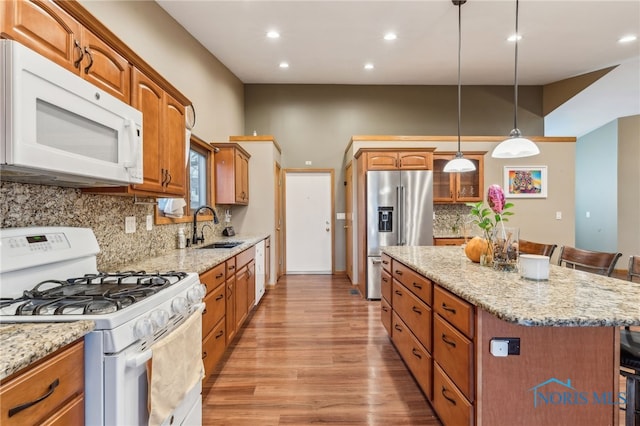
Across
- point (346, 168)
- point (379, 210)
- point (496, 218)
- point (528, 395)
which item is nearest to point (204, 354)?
point (528, 395)

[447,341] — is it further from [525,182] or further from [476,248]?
[525,182]

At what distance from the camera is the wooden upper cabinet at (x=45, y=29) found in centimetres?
103

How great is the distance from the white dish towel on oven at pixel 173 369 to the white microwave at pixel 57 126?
2.56 ft

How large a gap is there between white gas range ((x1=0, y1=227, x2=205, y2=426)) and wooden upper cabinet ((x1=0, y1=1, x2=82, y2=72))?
739 millimetres

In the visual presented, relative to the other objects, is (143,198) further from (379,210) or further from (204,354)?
(379,210)

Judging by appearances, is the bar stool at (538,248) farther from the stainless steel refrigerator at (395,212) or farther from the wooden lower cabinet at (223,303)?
the wooden lower cabinet at (223,303)

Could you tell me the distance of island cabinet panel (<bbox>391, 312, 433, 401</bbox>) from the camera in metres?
1.70

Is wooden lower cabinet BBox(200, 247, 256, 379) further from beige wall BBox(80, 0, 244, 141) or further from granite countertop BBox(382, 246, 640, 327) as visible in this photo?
beige wall BBox(80, 0, 244, 141)

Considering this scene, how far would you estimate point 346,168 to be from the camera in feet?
17.9

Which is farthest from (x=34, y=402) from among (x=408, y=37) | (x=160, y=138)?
(x=408, y=37)

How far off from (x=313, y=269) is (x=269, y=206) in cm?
163

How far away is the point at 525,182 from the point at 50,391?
5994 mm

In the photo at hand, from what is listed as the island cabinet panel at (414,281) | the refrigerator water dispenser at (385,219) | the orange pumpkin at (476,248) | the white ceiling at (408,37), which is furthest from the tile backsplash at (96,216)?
the refrigerator water dispenser at (385,219)

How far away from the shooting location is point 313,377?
2168 millimetres
